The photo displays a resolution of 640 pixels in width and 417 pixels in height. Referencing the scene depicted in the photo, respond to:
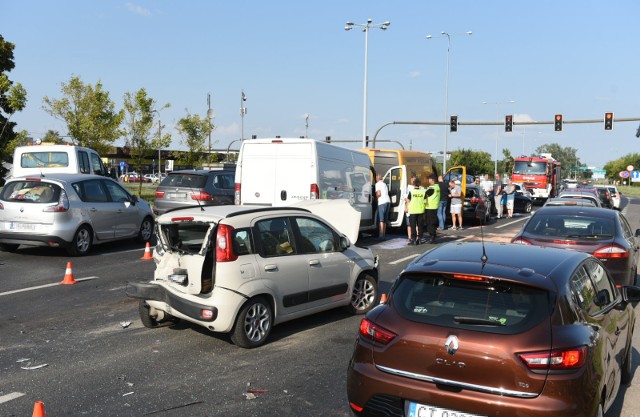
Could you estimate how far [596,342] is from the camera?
12.3 ft

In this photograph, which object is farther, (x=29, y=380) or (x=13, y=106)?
(x=13, y=106)

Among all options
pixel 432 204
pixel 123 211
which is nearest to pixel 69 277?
pixel 123 211

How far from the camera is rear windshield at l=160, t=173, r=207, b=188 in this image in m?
16.6

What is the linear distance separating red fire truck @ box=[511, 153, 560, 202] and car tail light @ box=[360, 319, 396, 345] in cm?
3663

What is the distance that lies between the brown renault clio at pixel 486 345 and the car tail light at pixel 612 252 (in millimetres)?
4253

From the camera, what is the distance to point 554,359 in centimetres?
336

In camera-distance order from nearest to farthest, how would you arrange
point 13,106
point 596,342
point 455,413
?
1. point 455,413
2. point 596,342
3. point 13,106

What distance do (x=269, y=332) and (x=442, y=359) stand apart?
132 inches

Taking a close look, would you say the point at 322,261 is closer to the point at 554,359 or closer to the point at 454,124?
the point at 554,359

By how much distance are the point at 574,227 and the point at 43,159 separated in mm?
14236

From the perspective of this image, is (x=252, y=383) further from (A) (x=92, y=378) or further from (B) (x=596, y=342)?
(B) (x=596, y=342)

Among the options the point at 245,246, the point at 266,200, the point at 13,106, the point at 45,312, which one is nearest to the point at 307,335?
the point at 245,246

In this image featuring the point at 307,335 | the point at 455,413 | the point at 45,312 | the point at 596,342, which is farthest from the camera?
the point at 45,312

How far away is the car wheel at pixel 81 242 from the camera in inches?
462
